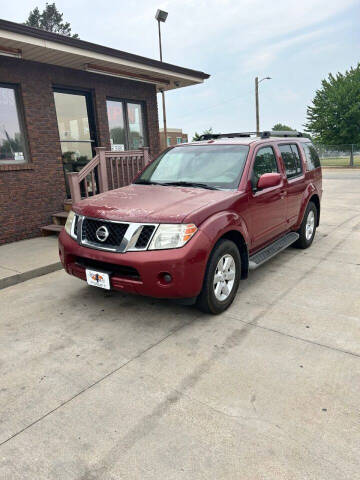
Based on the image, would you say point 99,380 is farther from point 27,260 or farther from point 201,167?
point 27,260

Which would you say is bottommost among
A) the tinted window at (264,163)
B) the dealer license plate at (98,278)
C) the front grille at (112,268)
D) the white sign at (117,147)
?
the dealer license plate at (98,278)

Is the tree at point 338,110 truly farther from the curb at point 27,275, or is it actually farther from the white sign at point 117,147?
the curb at point 27,275

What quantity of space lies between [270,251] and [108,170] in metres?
4.18

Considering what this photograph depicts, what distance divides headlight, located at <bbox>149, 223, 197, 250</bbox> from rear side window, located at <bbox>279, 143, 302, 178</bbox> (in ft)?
9.01

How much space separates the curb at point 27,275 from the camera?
16.4 feet

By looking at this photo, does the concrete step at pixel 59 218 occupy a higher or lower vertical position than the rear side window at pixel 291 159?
lower

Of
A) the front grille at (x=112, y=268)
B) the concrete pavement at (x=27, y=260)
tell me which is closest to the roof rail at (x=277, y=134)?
the front grille at (x=112, y=268)

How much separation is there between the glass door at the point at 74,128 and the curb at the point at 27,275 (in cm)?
331

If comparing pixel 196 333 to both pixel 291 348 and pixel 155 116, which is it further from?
pixel 155 116

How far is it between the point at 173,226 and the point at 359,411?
203cm

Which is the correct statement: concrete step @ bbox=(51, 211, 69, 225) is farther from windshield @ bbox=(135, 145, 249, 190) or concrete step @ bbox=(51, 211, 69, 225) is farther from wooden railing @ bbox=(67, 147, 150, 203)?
windshield @ bbox=(135, 145, 249, 190)

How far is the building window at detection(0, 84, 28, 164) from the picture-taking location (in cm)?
712

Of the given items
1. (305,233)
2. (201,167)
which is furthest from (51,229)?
(305,233)

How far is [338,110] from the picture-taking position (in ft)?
112
